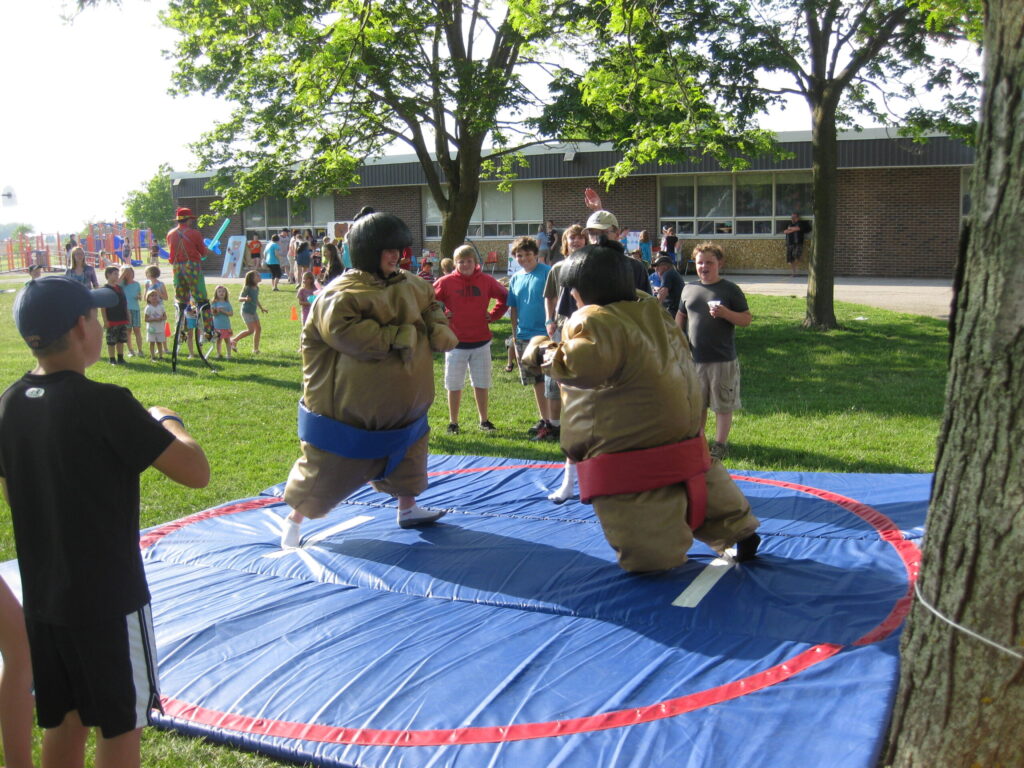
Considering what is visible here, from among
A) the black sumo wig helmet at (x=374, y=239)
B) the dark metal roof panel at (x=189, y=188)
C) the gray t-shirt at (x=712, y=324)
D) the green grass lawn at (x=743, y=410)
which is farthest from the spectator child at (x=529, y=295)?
the dark metal roof panel at (x=189, y=188)

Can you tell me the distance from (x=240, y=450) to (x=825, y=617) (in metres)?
5.38

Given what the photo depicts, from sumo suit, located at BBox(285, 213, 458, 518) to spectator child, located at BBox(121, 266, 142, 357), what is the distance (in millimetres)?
9034

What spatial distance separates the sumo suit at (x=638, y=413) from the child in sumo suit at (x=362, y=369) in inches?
30.6

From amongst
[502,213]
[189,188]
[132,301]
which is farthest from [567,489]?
[189,188]

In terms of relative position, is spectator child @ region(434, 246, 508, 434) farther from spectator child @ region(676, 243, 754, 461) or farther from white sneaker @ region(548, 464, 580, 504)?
white sneaker @ region(548, 464, 580, 504)

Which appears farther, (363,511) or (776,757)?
(363,511)

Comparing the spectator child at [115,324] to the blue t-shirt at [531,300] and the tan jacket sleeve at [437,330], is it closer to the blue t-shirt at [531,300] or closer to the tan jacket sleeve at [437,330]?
the blue t-shirt at [531,300]

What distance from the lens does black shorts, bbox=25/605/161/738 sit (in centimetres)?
252

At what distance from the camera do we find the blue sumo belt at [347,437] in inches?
188

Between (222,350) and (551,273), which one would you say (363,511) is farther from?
(222,350)

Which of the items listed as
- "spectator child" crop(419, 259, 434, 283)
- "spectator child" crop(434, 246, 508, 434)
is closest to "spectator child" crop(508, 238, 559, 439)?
"spectator child" crop(434, 246, 508, 434)

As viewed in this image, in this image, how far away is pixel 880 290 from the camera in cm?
1977

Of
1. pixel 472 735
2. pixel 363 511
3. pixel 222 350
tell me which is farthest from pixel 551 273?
pixel 222 350

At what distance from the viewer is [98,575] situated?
2.51m
